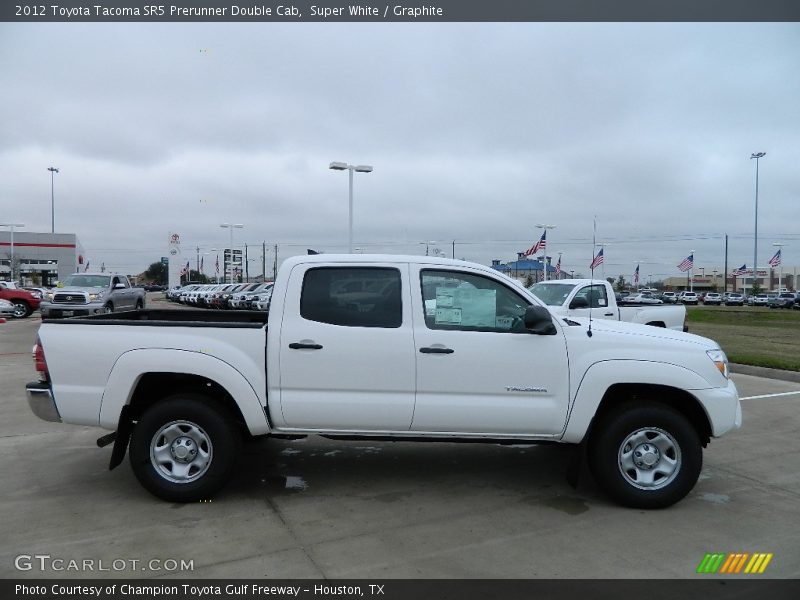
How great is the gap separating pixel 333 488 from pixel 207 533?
4.03 feet

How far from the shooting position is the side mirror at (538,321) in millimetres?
4746

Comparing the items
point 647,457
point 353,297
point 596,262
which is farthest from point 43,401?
point 596,262

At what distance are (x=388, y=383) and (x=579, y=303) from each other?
8932 mm

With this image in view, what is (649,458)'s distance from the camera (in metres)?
4.88

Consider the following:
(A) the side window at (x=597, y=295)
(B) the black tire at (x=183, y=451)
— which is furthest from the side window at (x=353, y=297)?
(A) the side window at (x=597, y=295)

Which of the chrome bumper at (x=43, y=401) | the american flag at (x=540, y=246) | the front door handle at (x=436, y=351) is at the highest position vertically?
the american flag at (x=540, y=246)

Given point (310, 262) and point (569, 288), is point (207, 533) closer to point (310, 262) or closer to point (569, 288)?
point (310, 262)

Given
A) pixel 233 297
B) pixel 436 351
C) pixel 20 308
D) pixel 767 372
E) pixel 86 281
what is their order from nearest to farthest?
pixel 436 351
pixel 767 372
pixel 86 281
pixel 20 308
pixel 233 297

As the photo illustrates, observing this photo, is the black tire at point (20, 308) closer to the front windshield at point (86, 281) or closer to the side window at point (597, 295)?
the front windshield at point (86, 281)

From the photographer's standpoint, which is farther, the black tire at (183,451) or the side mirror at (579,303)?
the side mirror at (579,303)

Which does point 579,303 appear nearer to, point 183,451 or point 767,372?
point 767,372

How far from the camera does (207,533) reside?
4.33 metres
